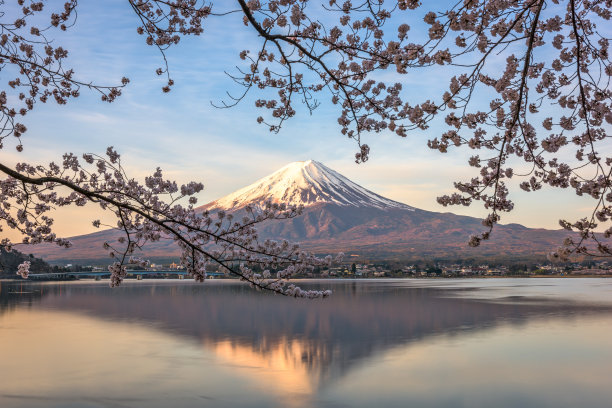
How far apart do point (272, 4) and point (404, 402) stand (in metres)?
8.57

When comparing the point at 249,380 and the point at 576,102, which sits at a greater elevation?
the point at 576,102

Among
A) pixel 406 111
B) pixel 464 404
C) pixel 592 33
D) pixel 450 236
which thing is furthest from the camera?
pixel 450 236

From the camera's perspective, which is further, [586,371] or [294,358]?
[294,358]

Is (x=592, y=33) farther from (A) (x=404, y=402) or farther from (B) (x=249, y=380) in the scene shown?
(B) (x=249, y=380)

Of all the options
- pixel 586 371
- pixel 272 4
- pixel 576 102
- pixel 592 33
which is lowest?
pixel 586 371

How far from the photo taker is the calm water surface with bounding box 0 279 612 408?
37.3 ft

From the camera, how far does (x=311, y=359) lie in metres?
15.7

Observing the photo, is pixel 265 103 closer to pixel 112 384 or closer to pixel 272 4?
pixel 272 4

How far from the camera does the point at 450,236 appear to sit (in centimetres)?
14462

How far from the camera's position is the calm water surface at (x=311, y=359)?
11359 mm

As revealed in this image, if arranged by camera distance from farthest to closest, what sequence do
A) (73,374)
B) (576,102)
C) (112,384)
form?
(73,374) < (112,384) < (576,102)

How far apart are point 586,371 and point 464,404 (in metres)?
4.92

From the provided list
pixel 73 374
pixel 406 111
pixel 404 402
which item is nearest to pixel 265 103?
pixel 406 111

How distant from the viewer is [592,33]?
4504mm
